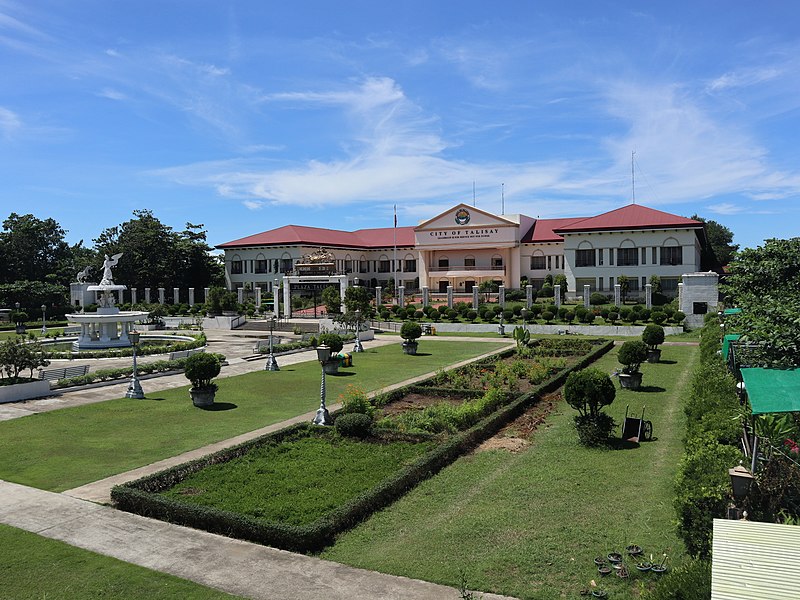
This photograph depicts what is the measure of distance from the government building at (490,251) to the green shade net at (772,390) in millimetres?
48537

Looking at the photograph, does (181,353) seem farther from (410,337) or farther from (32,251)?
(32,251)

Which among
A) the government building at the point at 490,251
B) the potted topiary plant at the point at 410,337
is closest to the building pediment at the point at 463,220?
the government building at the point at 490,251

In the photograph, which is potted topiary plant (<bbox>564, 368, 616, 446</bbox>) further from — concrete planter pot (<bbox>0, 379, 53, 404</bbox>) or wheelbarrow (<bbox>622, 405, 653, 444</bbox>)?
concrete planter pot (<bbox>0, 379, 53, 404</bbox>)

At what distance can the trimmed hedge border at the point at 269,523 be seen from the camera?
336 inches

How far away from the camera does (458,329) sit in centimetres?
4303

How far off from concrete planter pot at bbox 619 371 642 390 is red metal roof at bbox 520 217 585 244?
4668 cm

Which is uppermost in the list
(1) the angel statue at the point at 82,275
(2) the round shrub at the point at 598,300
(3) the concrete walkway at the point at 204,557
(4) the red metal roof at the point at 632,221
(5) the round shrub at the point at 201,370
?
(4) the red metal roof at the point at 632,221

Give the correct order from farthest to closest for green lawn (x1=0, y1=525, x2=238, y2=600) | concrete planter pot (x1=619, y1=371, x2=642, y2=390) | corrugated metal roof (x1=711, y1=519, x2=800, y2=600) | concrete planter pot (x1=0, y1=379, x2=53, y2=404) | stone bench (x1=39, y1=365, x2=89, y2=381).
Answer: stone bench (x1=39, y1=365, x2=89, y2=381), concrete planter pot (x1=619, y1=371, x2=642, y2=390), concrete planter pot (x1=0, y1=379, x2=53, y2=404), green lawn (x1=0, y1=525, x2=238, y2=600), corrugated metal roof (x1=711, y1=519, x2=800, y2=600)

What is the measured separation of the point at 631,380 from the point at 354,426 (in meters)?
10.1

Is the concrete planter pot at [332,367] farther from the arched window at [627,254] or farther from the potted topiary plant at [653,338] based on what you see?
the arched window at [627,254]

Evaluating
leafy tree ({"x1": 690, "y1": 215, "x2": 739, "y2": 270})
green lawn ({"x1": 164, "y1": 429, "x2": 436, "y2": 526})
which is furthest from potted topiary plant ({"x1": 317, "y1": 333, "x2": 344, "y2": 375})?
leafy tree ({"x1": 690, "y1": 215, "x2": 739, "y2": 270})

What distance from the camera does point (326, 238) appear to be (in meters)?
70.6

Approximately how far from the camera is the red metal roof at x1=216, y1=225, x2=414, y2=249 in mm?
67438

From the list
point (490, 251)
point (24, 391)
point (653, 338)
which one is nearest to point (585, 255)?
point (490, 251)
